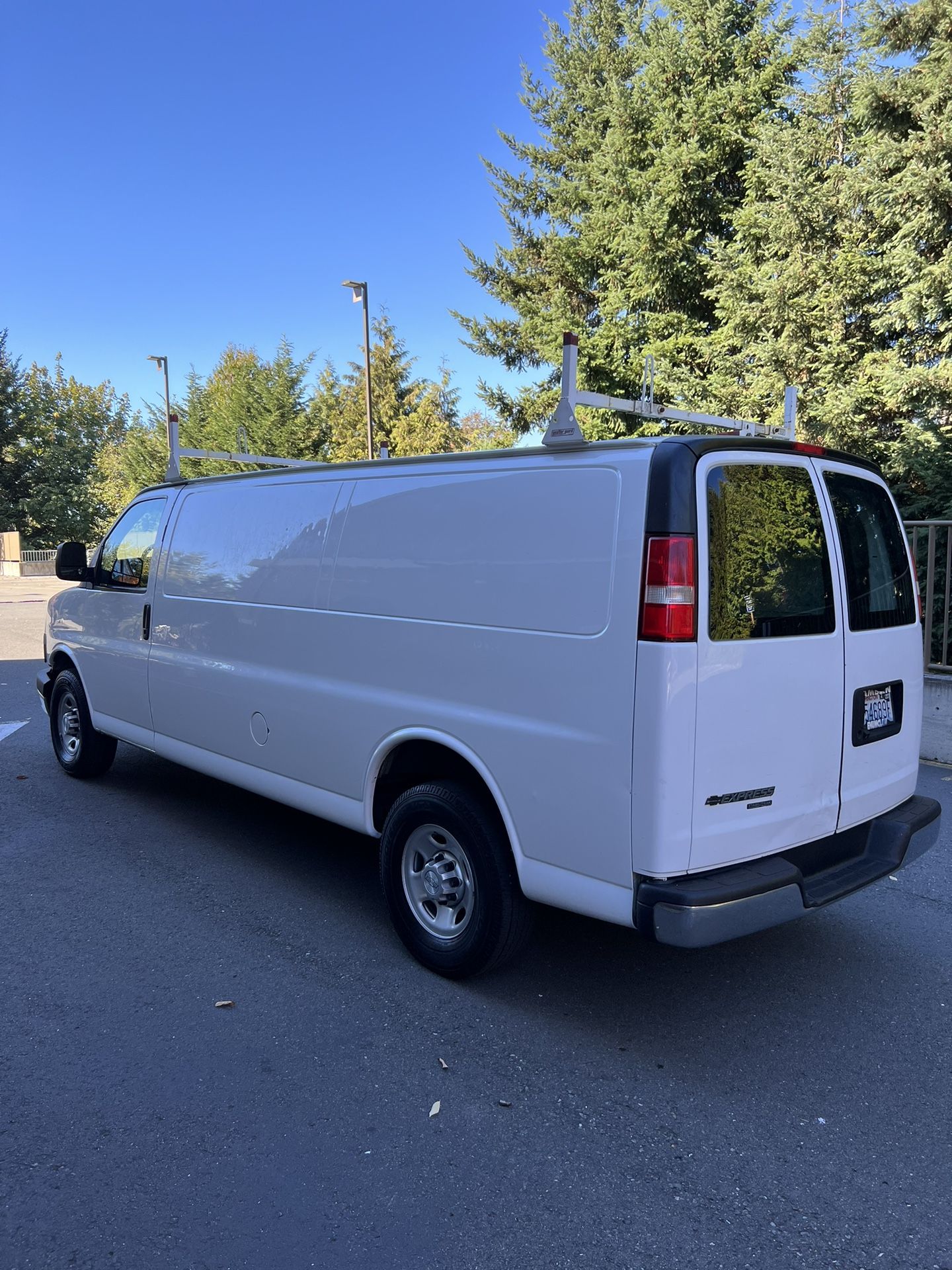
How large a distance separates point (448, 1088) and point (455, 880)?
86 centimetres

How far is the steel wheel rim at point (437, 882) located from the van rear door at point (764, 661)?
1.07m

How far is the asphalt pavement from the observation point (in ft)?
7.67

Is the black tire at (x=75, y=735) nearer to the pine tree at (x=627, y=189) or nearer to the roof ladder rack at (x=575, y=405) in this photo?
the roof ladder rack at (x=575, y=405)

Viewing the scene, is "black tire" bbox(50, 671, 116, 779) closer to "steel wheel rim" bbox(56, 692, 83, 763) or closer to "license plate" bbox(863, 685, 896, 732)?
"steel wheel rim" bbox(56, 692, 83, 763)

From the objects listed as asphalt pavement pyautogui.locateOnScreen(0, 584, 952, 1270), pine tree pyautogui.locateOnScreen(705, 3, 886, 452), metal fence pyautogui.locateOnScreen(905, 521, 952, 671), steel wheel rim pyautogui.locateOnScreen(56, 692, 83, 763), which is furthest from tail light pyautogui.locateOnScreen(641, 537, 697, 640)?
pine tree pyautogui.locateOnScreen(705, 3, 886, 452)

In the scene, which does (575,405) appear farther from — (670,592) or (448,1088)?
(448,1088)

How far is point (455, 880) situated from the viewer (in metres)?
3.67

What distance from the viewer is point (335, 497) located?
13.9 feet

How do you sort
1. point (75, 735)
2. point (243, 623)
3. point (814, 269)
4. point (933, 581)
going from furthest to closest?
point (814, 269), point (933, 581), point (75, 735), point (243, 623)

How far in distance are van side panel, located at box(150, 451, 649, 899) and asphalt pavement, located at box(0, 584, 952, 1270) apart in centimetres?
65

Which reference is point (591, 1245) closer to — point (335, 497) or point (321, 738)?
point (321, 738)

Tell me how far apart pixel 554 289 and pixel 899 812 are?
19.6 metres

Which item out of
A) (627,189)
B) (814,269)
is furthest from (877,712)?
(627,189)

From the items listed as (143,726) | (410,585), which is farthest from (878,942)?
(143,726)
